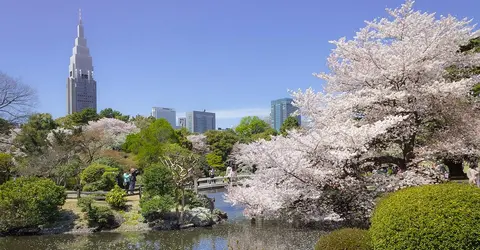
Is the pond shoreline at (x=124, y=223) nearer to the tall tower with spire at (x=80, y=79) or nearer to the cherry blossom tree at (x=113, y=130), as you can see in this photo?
the cherry blossom tree at (x=113, y=130)

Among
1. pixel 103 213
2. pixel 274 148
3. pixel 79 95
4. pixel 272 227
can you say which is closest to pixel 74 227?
pixel 103 213

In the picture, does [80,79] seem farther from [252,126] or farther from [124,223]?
[124,223]

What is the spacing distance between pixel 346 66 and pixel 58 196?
1106 cm

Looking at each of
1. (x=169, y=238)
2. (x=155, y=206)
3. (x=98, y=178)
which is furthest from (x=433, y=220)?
(x=98, y=178)

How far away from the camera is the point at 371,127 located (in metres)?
6.02

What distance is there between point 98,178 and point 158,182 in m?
5.00

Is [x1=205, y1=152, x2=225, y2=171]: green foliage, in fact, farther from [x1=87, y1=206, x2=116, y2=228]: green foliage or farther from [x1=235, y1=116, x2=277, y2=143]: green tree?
[x1=87, y1=206, x2=116, y2=228]: green foliage

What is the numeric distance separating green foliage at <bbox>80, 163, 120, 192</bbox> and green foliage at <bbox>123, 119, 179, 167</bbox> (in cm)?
493

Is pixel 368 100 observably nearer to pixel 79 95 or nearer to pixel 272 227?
pixel 272 227

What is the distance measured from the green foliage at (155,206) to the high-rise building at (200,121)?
95.1 metres

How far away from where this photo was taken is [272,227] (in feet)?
38.7

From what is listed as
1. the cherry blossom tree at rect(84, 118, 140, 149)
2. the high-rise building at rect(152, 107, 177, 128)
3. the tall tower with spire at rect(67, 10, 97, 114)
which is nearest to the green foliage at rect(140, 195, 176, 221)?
the cherry blossom tree at rect(84, 118, 140, 149)

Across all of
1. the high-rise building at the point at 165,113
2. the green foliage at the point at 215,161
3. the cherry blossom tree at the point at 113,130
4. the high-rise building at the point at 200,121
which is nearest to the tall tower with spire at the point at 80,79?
the high-rise building at the point at 165,113

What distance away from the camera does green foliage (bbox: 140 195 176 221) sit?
45.4ft
